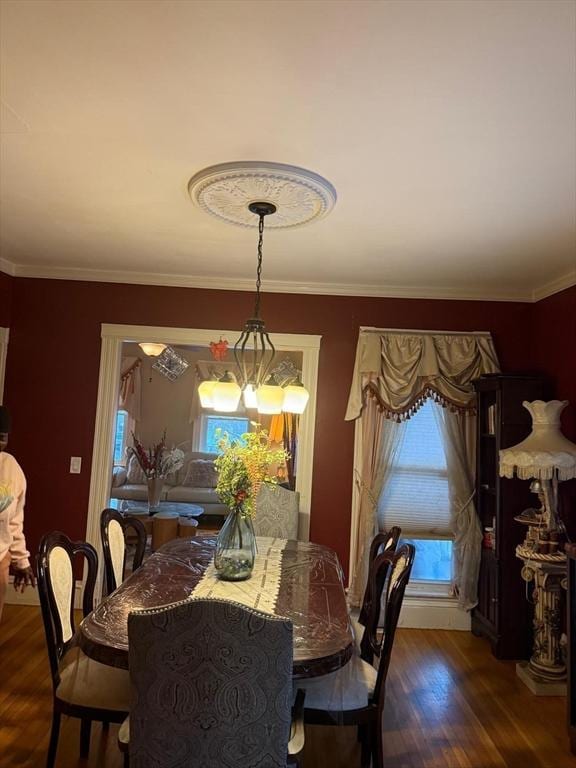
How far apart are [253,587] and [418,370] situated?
7.66 feet

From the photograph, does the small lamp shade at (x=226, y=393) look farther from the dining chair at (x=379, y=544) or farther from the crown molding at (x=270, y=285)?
the crown molding at (x=270, y=285)

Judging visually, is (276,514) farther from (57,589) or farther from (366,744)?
(57,589)

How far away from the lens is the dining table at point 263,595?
1846 millimetres

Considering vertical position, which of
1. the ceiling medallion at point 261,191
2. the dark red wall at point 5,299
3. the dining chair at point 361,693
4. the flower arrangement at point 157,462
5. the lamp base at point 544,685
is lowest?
the lamp base at point 544,685

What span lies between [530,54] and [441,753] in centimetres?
287

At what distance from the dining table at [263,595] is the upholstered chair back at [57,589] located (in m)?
0.18

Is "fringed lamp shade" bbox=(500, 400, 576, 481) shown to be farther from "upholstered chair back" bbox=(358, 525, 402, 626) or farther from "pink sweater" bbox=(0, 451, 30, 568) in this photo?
"pink sweater" bbox=(0, 451, 30, 568)

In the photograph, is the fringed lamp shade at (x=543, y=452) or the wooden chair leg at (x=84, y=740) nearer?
the wooden chair leg at (x=84, y=740)

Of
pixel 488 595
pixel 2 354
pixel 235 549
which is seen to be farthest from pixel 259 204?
pixel 488 595

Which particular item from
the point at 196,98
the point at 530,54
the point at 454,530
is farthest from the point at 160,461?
the point at 530,54

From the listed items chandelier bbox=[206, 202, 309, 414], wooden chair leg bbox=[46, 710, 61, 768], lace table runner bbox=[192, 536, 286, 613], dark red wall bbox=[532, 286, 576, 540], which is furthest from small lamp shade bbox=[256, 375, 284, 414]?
dark red wall bbox=[532, 286, 576, 540]

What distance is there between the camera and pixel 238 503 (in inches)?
98.1

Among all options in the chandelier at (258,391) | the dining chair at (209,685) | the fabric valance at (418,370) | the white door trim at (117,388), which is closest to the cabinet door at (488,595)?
the fabric valance at (418,370)

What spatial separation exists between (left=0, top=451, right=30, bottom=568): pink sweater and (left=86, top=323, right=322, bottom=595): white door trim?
1126 mm
